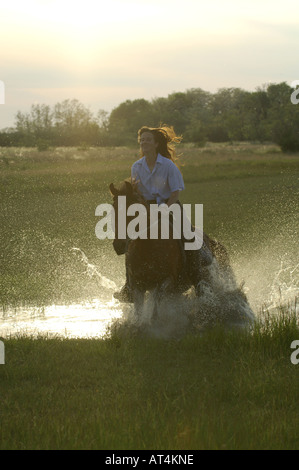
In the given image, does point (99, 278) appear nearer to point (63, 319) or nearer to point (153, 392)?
point (63, 319)

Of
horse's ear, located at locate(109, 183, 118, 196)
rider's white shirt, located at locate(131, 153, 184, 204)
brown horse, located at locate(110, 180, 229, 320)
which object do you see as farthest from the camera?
rider's white shirt, located at locate(131, 153, 184, 204)

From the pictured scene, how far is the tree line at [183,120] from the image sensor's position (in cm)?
7244

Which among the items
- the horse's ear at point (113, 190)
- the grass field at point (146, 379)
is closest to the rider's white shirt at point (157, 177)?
the horse's ear at point (113, 190)

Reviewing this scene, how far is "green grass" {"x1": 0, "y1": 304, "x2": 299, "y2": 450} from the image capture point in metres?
4.72

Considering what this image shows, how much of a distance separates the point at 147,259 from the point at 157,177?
108 cm

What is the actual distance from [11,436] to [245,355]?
2527mm

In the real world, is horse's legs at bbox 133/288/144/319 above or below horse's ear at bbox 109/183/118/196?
below

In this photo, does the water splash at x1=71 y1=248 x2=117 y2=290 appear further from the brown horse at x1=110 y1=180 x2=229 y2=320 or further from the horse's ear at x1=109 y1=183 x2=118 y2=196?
the horse's ear at x1=109 y1=183 x2=118 y2=196

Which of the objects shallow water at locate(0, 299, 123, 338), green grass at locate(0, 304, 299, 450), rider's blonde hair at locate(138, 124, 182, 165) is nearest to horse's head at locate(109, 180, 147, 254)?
rider's blonde hair at locate(138, 124, 182, 165)

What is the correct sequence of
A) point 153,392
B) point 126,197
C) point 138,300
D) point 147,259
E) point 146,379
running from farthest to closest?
point 138,300 < point 126,197 < point 147,259 < point 146,379 < point 153,392

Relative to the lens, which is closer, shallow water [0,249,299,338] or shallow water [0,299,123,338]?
shallow water [0,249,299,338]

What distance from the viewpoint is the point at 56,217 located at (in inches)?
789

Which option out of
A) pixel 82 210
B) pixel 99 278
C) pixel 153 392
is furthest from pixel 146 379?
pixel 82 210

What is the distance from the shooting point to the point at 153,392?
229 inches
